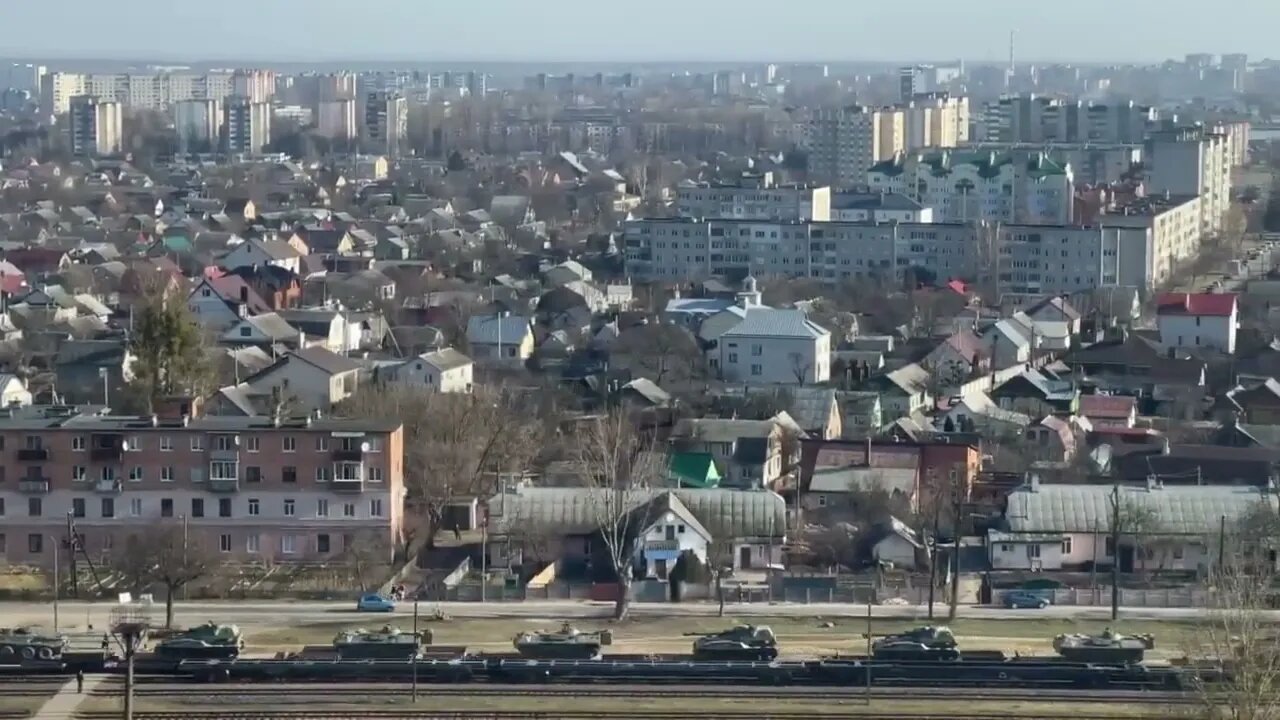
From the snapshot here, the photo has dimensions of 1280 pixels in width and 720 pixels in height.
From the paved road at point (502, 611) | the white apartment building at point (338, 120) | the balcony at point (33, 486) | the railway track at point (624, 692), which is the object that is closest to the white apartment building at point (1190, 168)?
the paved road at point (502, 611)

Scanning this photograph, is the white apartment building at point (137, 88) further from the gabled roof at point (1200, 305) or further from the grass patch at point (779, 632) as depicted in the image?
the grass patch at point (779, 632)

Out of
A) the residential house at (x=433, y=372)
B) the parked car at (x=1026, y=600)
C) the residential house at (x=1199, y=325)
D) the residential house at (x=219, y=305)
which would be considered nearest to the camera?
the parked car at (x=1026, y=600)

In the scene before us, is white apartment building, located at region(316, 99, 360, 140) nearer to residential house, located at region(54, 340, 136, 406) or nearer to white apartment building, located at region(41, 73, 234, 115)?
white apartment building, located at region(41, 73, 234, 115)

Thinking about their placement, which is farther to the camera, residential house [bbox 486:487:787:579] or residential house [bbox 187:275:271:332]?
residential house [bbox 187:275:271:332]

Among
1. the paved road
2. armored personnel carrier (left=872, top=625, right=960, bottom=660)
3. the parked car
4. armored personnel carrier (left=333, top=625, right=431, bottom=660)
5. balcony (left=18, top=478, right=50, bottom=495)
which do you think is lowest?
the paved road

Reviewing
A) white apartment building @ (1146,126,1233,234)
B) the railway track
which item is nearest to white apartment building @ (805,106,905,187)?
white apartment building @ (1146,126,1233,234)

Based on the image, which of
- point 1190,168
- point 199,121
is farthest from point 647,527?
point 199,121

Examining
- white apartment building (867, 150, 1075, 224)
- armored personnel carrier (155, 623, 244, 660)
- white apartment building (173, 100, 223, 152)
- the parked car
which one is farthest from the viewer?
white apartment building (173, 100, 223, 152)
